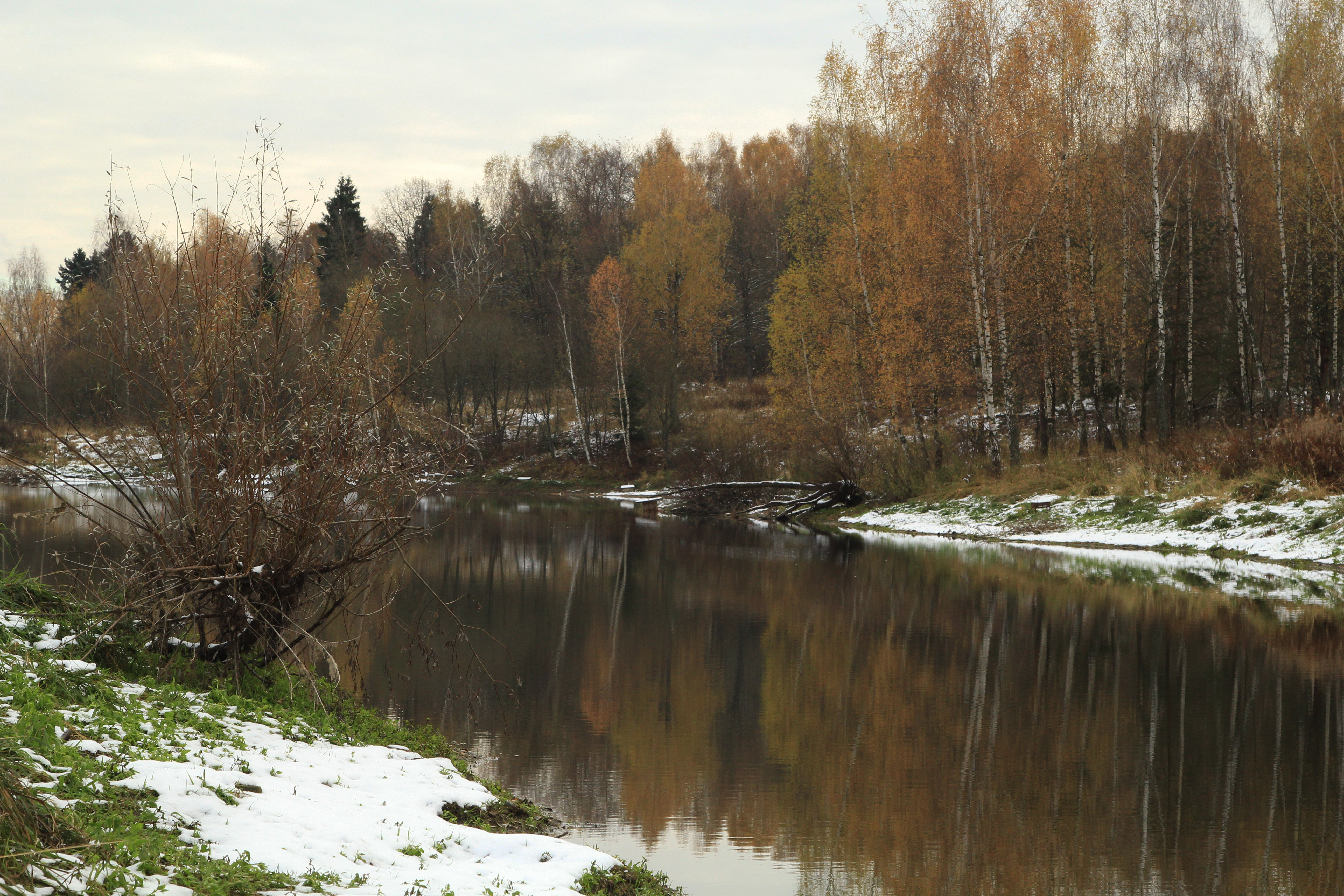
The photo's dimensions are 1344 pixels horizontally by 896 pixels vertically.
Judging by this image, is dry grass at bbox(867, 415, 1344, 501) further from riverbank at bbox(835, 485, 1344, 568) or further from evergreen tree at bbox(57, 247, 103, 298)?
evergreen tree at bbox(57, 247, 103, 298)

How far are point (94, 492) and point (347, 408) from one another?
3675 cm

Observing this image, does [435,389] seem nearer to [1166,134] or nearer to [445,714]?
[1166,134]

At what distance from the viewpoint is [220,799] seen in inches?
213

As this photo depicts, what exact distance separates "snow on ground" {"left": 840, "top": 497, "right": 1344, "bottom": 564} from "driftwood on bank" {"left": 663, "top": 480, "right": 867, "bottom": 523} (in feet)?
11.9

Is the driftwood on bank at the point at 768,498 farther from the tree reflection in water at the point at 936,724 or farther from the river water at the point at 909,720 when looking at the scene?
the tree reflection in water at the point at 936,724

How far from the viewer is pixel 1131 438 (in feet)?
96.5

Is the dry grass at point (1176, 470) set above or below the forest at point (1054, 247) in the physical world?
below

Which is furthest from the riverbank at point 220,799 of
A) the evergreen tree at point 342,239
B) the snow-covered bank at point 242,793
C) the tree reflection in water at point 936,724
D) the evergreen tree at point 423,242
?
the evergreen tree at point 423,242

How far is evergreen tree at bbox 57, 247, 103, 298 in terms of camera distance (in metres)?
68.8

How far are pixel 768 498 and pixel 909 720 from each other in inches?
985

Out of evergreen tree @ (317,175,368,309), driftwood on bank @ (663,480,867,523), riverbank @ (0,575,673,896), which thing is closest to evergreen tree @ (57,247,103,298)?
evergreen tree @ (317,175,368,309)

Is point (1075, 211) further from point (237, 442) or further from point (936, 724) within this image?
point (237, 442)

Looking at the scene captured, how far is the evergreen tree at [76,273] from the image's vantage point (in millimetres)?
68750

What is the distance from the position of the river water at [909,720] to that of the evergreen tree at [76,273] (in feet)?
197
